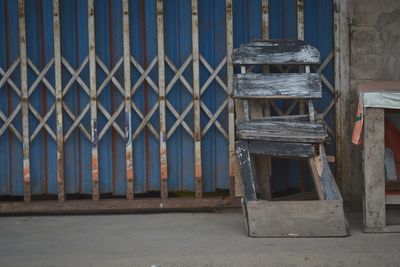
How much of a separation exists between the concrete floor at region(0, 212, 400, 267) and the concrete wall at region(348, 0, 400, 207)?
29.1 inches

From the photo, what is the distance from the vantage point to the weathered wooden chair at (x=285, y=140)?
204 inches

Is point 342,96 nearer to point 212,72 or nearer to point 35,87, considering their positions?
point 212,72

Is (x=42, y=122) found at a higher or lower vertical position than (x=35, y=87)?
lower

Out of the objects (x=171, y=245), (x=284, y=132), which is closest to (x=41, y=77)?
(x=171, y=245)

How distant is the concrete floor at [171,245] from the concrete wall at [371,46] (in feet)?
2.42

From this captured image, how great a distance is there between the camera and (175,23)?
641 centimetres

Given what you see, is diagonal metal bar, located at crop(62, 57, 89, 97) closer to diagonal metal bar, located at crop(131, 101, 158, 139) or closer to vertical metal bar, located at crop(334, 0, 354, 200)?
diagonal metal bar, located at crop(131, 101, 158, 139)

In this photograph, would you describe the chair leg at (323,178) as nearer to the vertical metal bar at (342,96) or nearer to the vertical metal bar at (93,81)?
the vertical metal bar at (342,96)

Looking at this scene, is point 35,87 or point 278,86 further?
point 35,87

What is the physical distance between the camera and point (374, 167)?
532 cm

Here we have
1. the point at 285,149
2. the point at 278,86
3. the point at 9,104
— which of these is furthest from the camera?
the point at 9,104

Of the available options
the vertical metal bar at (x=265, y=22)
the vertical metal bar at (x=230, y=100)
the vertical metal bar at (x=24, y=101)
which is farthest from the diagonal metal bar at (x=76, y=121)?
the vertical metal bar at (x=265, y=22)

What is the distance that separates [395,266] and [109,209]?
323cm

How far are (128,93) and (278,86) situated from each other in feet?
5.51
